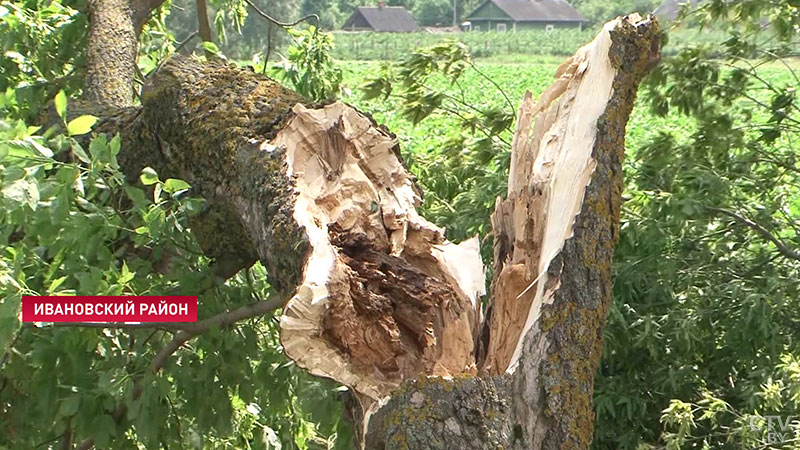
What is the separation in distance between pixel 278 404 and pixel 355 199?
3.86 feet

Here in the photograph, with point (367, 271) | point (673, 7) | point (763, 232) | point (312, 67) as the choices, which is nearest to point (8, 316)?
point (367, 271)

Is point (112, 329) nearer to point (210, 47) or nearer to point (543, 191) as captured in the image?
point (543, 191)

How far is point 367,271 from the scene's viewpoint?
1744mm

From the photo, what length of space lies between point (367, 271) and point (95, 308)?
89cm

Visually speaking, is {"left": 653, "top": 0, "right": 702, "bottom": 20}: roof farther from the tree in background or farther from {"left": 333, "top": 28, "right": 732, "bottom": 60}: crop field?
{"left": 333, "top": 28, "right": 732, "bottom": 60}: crop field

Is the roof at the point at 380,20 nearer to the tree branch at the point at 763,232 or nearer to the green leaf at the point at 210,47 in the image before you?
the green leaf at the point at 210,47

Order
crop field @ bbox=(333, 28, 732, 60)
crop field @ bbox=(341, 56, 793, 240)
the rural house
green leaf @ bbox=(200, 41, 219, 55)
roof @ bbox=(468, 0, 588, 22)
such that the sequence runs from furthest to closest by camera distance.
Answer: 1. roof @ bbox=(468, 0, 588, 22)
2. crop field @ bbox=(333, 28, 732, 60)
3. the rural house
4. green leaf @ bbox=(200, 41, 219, 55)
5. crop field @ bbox=(341, 56, 793, 240)

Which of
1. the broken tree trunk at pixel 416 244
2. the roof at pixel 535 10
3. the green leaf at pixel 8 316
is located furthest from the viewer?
the roof at pixel 535 10

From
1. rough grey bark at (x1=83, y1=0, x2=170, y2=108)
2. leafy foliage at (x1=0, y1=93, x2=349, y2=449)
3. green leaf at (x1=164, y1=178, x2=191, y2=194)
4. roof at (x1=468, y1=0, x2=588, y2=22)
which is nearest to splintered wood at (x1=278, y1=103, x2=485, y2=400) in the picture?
green leaf at (x1=164, y1=178, x2=191, y2=194)

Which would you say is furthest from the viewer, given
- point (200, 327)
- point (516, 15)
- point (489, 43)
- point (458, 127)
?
point (516, 15)

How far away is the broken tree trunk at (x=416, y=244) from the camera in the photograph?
1.57 metres

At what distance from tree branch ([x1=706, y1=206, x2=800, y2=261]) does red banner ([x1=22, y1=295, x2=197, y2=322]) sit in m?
1.97

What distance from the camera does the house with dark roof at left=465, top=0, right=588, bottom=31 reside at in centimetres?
5297

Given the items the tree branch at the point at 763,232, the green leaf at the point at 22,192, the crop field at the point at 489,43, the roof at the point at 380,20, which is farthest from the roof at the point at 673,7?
the roof at the point at 380,20
